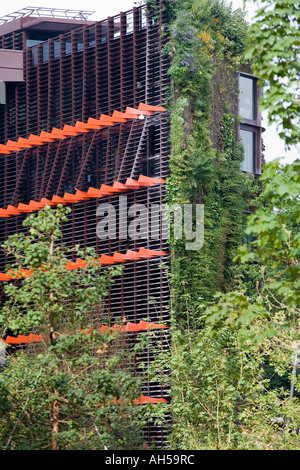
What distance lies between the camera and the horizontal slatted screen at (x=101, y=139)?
26531mm

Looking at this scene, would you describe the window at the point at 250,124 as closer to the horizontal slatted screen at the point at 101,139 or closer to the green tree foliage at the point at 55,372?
the horizontal slatted screen at the point at 101,139

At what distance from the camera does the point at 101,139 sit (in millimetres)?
28375

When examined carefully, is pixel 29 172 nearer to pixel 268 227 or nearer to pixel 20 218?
pixel 20 218

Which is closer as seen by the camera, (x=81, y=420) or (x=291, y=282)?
(x=291, y=282)

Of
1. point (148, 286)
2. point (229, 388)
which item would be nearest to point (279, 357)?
point (229, 388)

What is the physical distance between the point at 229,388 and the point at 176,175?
928cm

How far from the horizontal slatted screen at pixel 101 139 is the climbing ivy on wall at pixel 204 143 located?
0.39 meters

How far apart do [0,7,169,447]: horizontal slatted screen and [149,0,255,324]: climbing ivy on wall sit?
0.39 meters

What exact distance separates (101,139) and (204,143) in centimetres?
305

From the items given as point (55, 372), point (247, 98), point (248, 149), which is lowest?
point (55, 372)

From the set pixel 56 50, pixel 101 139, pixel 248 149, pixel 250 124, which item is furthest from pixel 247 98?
pixel 56 50

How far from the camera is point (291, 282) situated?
489 inches

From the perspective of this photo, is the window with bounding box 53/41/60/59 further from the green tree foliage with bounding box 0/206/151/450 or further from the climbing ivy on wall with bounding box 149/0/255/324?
the green tree foliage with bounding box 0/206/151/450

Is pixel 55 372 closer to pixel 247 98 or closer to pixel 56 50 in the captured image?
pixel 56 50
